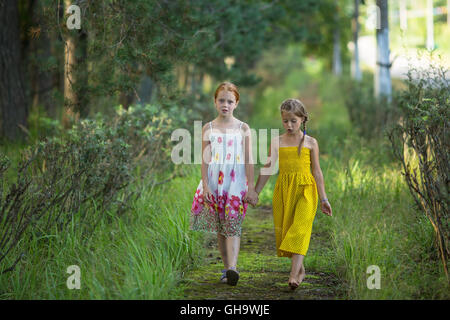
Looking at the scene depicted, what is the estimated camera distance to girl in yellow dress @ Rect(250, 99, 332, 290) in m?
3.94

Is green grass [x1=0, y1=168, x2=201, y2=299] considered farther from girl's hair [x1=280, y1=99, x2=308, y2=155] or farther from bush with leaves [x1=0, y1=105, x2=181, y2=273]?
girl's hair [x1=280, y1=99, x2=308, y2=155]

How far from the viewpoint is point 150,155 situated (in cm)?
685

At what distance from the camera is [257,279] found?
4.19 meters

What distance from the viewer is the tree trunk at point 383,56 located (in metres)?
8.71

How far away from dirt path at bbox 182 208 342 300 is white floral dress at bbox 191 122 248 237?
15.7 inches

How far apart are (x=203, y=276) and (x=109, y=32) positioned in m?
2.92

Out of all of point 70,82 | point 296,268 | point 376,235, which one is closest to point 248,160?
point 296,268

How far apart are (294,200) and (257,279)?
69cm

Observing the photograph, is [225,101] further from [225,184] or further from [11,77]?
[11,77]

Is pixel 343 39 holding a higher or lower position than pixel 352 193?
higher

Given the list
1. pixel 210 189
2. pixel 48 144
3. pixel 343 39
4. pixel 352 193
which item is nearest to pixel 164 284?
pixel 210 189
